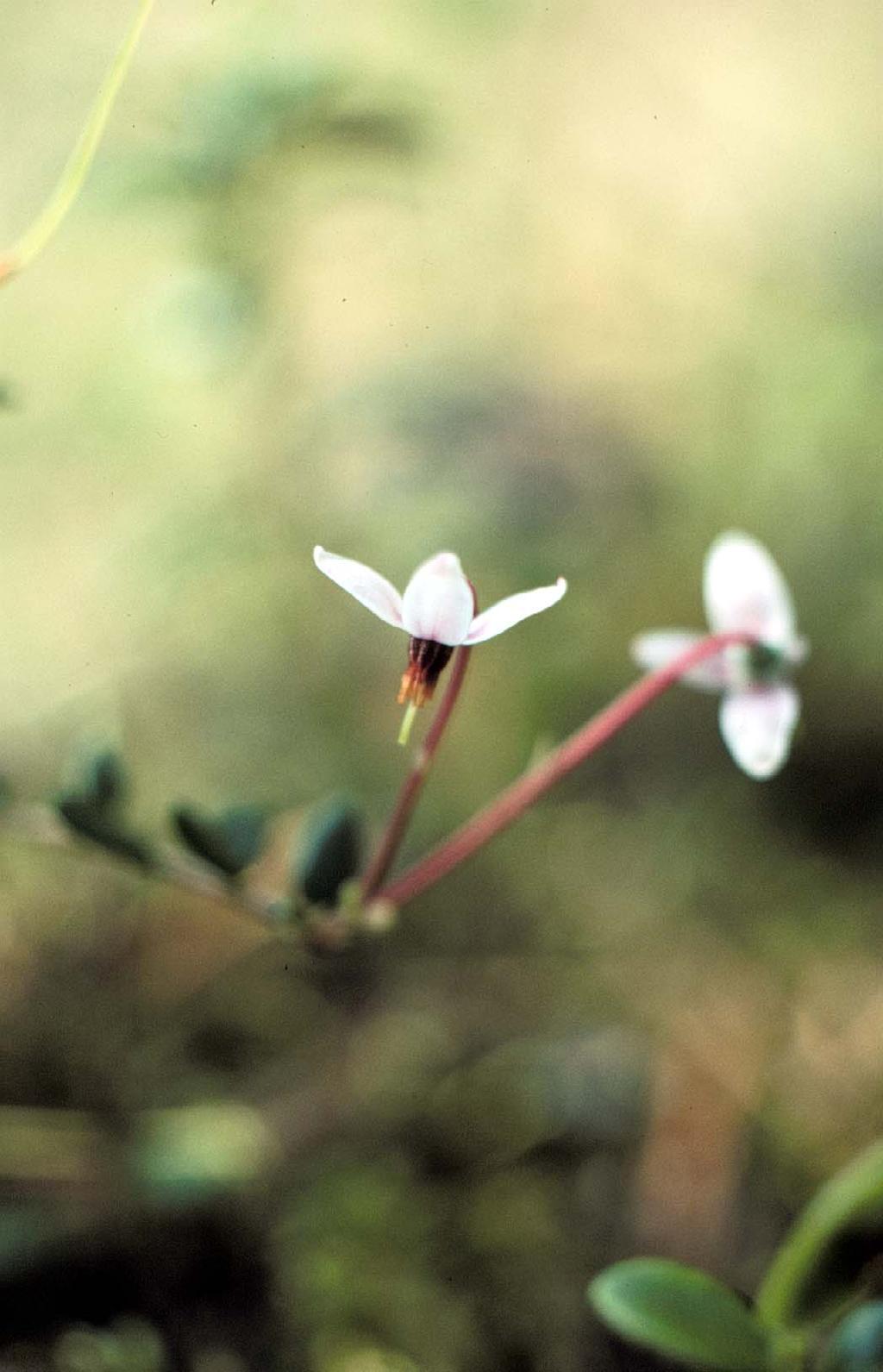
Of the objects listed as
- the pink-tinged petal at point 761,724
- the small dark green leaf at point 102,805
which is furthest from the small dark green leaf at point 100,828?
the pink-tinged petal at point 761,724

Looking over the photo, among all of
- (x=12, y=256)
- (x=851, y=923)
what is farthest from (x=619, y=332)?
(x=12, y=256)

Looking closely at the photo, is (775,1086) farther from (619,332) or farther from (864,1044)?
(619,332)

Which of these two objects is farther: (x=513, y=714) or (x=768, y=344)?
(x=768, y=344)

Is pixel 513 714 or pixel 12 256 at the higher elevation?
pixel 12 256

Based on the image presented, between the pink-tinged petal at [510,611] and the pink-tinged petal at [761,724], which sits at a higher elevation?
the pink-tinged petal at [510,611]

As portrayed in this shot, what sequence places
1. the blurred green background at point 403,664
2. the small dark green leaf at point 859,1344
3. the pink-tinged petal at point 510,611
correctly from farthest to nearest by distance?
the blurred green background at point 403,664 < the small dark green leaf at point 859,1344 < the pink-tinged petal at point 510,611

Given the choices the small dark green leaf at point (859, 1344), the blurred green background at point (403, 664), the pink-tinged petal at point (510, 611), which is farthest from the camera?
the blurred green background at point (403, 664)

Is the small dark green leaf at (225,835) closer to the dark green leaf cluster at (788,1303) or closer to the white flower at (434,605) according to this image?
the white flower at (434,605)

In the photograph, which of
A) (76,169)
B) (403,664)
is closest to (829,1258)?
(76,169)
